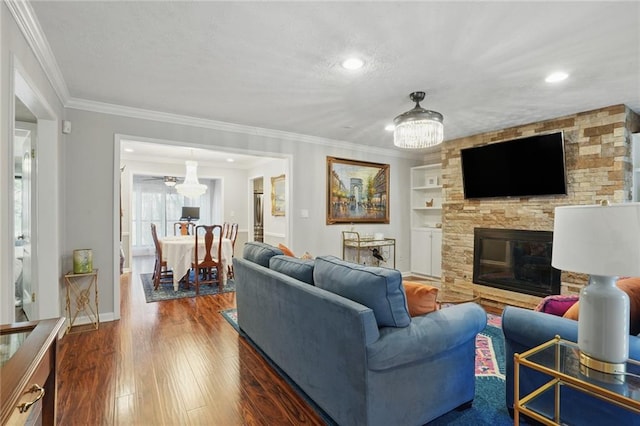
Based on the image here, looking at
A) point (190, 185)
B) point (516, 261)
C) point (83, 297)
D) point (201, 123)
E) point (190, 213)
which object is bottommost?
point (83, 297)

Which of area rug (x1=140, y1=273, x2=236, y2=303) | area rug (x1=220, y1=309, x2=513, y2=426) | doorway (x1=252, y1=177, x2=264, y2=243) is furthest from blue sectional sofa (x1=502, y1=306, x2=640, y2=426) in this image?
doorway (x1=252, y1=177, x2=264, y2=243)

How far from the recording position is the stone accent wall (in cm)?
345

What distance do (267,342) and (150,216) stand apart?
859 cm

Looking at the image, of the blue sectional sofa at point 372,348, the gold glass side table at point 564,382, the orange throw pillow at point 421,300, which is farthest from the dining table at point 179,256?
the gold glass side table at point 564,382

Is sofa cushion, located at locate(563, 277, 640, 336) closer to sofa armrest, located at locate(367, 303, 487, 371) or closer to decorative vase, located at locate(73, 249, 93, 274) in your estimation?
sofa armrest, located at locate(367, 303, 487, 371)

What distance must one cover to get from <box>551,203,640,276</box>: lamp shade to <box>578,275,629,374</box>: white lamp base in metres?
0.14

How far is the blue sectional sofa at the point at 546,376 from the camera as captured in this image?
1407 mm

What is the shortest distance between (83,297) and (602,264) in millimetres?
4277

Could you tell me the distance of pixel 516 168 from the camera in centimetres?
413

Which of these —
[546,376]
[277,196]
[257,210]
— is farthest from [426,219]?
[546,376]

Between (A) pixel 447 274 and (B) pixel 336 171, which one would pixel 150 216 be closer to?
(B) pixel 336 171

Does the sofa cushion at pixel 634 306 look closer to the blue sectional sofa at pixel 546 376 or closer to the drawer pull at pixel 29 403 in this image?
the blue sectional sofa at pixel 546 376

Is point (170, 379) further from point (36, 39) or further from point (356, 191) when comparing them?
point (356, 191)

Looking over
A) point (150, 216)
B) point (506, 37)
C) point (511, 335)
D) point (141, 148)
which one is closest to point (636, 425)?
point (511, 335)
